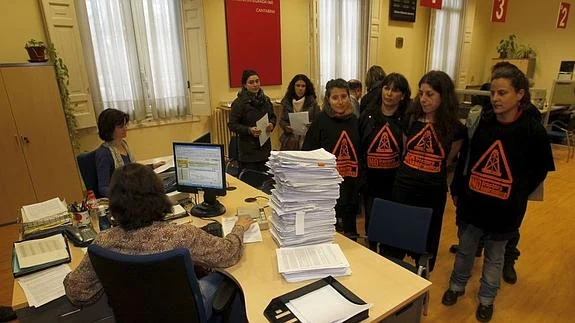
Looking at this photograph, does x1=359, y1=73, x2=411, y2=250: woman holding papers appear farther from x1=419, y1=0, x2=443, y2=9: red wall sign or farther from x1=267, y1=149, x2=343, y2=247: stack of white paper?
x1=419, y1=0, x2=443, y2=9: red wall sign

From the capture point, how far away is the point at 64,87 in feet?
11.0

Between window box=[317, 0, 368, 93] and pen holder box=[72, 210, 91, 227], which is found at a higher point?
window box=[317, 0, 368, 93]

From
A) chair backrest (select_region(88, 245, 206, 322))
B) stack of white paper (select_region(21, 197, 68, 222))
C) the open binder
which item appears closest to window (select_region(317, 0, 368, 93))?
stack of white paper (select_region(21, 197, 68, 222))

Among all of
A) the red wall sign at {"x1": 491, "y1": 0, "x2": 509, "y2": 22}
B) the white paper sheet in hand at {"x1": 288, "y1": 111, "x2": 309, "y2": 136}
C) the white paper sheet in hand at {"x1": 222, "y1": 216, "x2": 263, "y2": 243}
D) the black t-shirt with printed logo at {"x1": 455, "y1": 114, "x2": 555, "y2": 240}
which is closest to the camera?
the white paper sheet in hand at {"x1": 222, "y1": 216, "x2": 263, "y2": 243}

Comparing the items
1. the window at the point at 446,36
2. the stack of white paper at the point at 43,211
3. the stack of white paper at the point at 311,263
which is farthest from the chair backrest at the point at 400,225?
the window at the point at 446,36

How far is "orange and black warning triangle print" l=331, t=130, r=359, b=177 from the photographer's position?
2275 mm

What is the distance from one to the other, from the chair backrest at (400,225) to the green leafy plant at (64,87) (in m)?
3.15

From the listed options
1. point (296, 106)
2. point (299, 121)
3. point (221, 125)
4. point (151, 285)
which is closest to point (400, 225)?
point (151, 285)

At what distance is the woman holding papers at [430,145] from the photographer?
194 cm

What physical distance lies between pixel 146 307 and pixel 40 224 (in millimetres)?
1110

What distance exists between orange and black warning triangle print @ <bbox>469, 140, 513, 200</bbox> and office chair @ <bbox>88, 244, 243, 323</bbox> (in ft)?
5.34

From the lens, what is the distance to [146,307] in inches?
43.1

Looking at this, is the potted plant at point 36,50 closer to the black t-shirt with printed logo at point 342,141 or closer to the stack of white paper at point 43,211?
the stack of white paper at point 43,211

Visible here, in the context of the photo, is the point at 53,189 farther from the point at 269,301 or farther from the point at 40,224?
the point at 269,301
